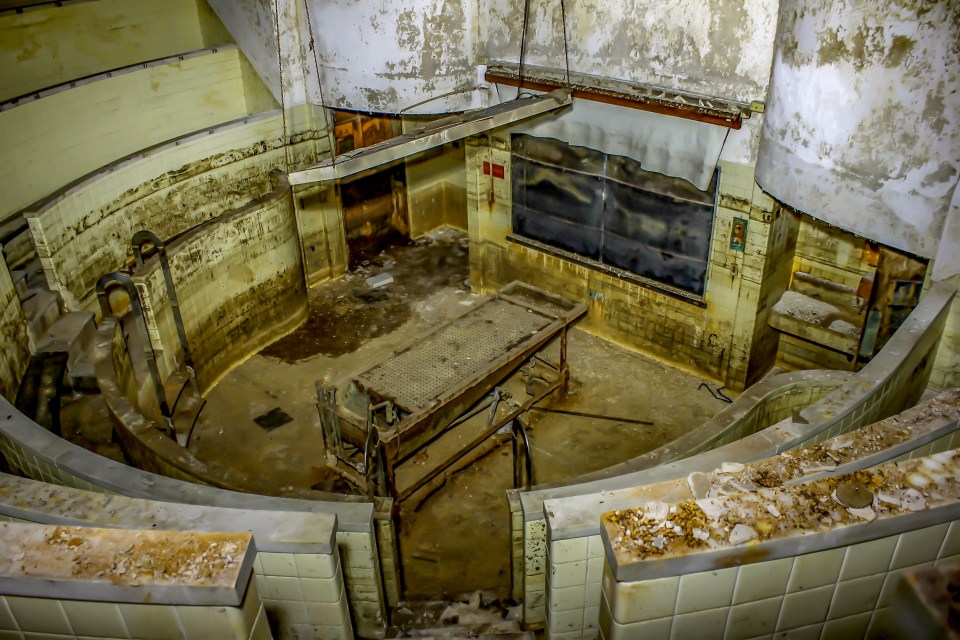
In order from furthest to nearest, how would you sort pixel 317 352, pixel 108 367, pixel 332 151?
pixel 332 151, pixel 317 352, pixel 108 367

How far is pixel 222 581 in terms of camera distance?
2.30m

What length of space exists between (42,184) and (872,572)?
28.1 feet

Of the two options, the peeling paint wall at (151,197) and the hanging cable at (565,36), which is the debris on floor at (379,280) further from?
the hanging cable at (565,36)

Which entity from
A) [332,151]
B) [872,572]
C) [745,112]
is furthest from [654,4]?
[872,572]

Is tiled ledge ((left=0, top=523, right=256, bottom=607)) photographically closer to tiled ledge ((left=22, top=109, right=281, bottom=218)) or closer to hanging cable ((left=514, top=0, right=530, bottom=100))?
tiled ledge ((left=22, top=109, right=281, bottom=218))

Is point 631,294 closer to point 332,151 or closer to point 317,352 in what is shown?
point 317,352

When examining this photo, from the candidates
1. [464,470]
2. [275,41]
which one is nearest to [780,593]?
[464,470]

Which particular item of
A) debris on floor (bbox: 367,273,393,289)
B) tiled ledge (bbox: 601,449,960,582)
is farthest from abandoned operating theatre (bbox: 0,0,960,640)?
debris on floor (bbox: 367,273,393,289)

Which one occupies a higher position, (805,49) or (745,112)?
(805,49)

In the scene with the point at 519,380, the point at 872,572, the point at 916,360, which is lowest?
the point at 519,380

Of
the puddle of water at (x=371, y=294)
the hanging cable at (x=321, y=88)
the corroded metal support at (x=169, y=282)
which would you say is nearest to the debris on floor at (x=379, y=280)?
the puddle of water at (x=371, y=294)

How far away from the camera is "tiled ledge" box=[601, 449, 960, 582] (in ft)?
7.94

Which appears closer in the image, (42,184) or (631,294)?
(42,184)

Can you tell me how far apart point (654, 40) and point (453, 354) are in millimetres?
3710
